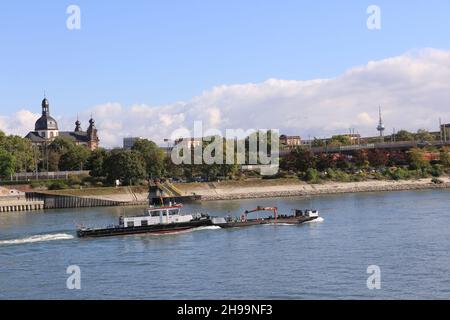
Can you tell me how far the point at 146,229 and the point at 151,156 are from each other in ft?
207

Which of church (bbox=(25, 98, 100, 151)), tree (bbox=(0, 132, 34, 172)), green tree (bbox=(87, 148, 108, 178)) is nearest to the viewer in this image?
green tree (bbox=(87, 148, 108, 178))

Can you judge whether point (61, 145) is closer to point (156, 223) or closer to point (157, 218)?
point (157, 218)

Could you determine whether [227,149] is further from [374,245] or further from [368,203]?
[374,245]

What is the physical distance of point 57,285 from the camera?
3466 cm

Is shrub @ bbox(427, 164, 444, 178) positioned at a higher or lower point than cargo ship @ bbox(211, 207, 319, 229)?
higher

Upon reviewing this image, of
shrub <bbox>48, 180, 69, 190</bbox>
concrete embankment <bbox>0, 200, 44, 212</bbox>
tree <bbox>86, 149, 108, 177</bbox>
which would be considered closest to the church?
tree <bbox>86, 149, 108, 177</bbox>

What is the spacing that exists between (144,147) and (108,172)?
15.3 meters

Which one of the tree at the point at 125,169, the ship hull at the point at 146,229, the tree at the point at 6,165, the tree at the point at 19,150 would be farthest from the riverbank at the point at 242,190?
the ship hull at the point at 146,229

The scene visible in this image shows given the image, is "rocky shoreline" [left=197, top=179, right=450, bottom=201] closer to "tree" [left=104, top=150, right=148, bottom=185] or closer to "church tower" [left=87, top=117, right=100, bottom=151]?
"tree" [left=104, top=150, right=148, bottom=185]

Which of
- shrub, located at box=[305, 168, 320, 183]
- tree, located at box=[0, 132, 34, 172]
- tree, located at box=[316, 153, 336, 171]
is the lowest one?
shrub, located at box=[305, 168, 320, 183]

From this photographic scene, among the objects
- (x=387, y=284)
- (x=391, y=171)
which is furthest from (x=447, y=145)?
(x=387, y=284)

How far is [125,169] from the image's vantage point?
10750 cm

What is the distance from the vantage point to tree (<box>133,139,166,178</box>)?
11625 centimetres
